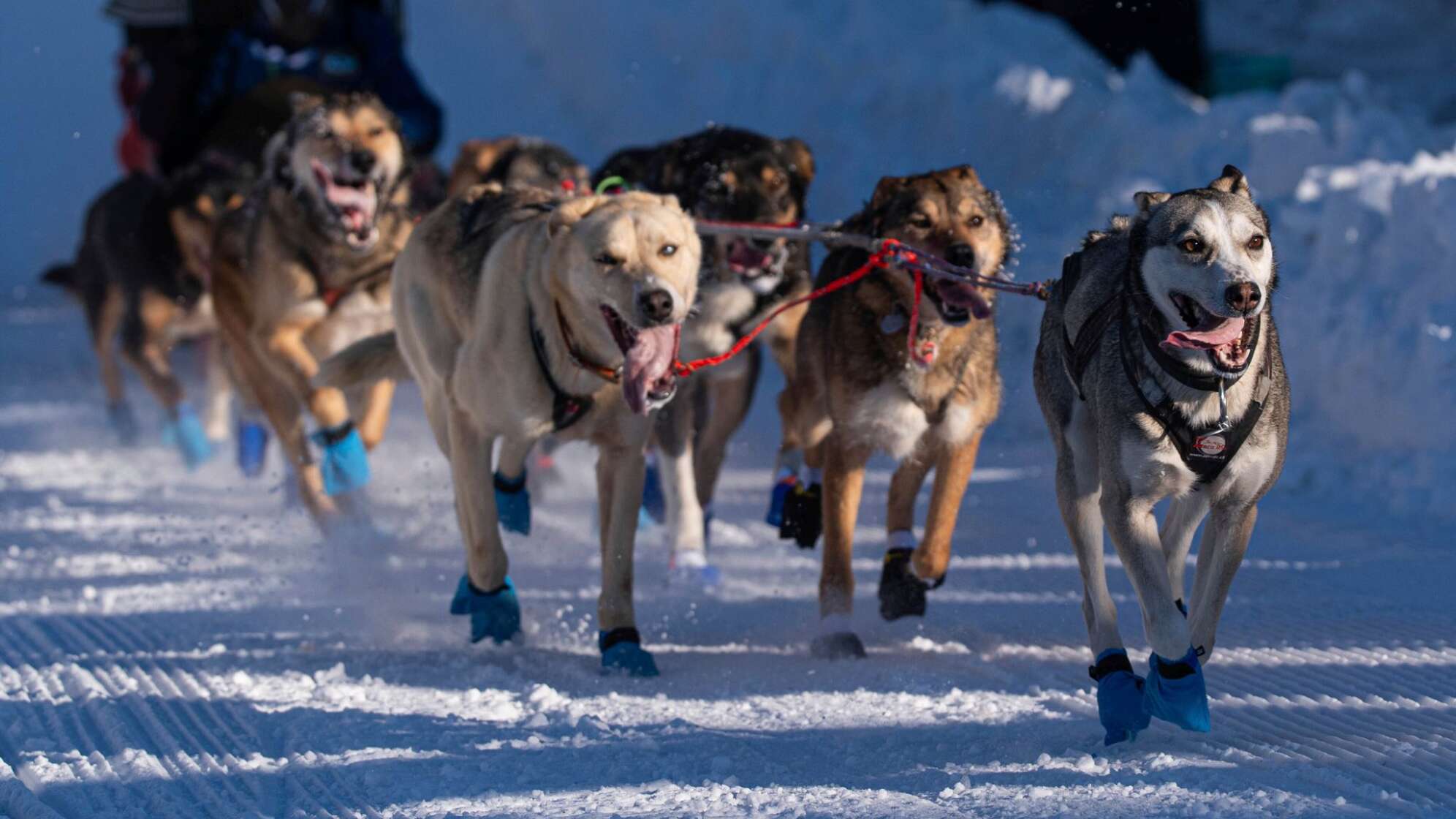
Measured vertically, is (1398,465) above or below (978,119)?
below

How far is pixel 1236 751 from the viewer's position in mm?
3414

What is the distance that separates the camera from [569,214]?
4199 millimetres

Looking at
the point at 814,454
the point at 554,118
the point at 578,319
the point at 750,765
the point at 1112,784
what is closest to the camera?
the point at 1112,784

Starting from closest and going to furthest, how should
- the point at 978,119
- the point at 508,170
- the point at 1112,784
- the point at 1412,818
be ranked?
the point at 1412,818, the point at 1112,784, the point at 508,170, the point at 978,119

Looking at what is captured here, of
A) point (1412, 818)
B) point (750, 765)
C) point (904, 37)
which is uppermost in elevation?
point (904, 37)

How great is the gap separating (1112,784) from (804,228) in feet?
7.22

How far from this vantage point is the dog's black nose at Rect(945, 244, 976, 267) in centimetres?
444

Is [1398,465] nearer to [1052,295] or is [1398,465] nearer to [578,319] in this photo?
[1052,295]

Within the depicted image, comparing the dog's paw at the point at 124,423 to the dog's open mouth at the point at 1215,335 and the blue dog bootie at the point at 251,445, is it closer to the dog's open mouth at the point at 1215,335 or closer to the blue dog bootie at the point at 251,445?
the blue dog bootie at the point at 251,445

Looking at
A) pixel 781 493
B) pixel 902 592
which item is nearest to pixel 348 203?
pixel 781 493

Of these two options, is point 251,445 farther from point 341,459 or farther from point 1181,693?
point 1181,693

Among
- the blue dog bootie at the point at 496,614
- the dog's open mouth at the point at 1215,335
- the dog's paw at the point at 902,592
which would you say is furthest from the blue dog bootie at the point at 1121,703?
the blue dog bootie at the point at 496,614

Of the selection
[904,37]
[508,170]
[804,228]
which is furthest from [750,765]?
[904,37]

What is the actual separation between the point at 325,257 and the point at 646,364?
8.07 ft
